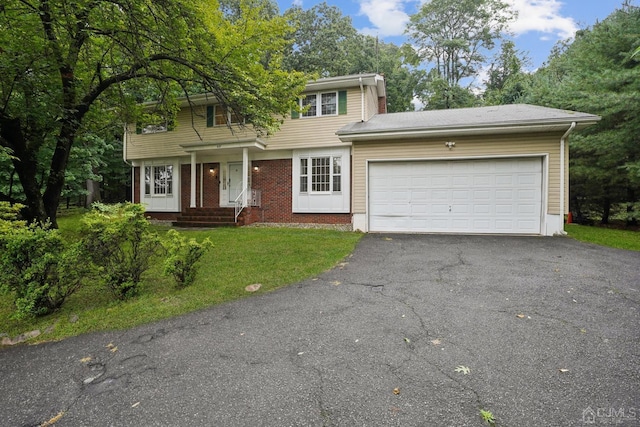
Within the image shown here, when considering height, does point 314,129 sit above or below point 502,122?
above

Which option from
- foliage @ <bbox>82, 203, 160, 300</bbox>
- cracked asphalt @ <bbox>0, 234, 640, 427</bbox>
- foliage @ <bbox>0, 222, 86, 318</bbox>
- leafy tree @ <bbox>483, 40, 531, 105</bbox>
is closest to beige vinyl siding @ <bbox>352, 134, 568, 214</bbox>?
cracked asphalt @ <bbox>0, 234, 640, 427</bbox>

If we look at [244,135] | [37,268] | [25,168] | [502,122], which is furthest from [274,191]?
[37,268]

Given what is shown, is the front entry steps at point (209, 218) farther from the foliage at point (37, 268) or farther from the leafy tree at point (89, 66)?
the foliage at point (37, 268)

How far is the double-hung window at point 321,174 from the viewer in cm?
1164

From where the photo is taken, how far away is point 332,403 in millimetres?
2062

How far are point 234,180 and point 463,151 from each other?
29.9ft

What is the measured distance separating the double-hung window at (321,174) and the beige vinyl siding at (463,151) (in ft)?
6.86

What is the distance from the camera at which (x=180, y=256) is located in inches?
178

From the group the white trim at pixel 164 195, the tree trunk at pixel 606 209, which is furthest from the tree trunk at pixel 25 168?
the tree trunk at pixel 606 209

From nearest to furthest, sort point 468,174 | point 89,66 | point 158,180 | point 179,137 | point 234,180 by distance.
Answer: point 89,66, point 468,174, point 234,180, point 179,137, point 158,180

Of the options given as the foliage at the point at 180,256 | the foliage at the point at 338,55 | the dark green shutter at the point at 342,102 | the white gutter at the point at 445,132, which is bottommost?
the foliage at the point at 180,256

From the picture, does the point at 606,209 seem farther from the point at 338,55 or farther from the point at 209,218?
the point at 338,55

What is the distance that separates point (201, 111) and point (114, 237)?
1078cm

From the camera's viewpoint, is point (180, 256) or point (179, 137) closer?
point (180, 256)
